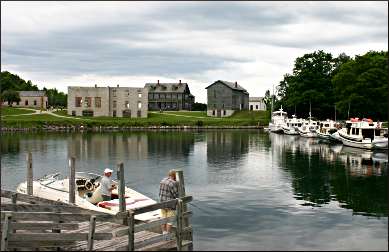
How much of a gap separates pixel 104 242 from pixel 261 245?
6.60m

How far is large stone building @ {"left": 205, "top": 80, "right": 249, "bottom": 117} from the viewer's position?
522 feet

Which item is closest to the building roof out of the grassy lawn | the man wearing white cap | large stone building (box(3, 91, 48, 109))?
the grassy lawn

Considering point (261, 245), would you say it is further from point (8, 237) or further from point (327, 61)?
point (327, 61)

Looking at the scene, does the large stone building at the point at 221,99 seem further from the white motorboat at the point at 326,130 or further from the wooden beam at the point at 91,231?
the wooden beam at the point at 91,231

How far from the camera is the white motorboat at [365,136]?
67000mm

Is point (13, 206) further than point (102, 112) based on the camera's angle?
No

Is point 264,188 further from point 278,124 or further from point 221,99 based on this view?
point 221,99

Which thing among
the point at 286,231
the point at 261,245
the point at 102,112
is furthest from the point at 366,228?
the point at 102,112

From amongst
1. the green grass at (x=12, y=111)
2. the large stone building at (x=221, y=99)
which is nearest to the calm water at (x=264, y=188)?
the green grass at (x=12, y=111)

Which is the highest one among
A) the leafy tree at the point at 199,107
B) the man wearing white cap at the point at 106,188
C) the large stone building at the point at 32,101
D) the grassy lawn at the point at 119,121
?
the large stone building at the point at 32,101

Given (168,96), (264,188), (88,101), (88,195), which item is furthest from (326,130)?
(168,96)

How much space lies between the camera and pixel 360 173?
43.6 meters

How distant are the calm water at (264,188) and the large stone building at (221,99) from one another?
293ft

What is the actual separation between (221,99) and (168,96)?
2291 cm
